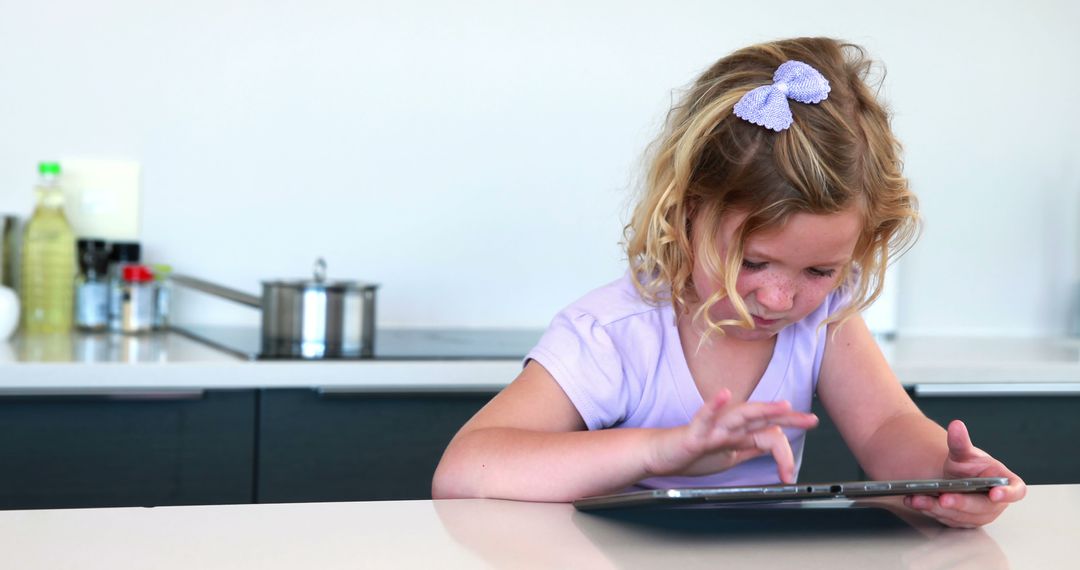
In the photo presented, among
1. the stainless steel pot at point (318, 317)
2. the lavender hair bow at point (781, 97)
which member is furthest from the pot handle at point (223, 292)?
the lavender hair bow at point (781, 97)

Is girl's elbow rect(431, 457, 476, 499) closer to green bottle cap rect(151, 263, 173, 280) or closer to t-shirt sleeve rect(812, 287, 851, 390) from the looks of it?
t-shirt sleeve rect(812, 287, 851, 390)

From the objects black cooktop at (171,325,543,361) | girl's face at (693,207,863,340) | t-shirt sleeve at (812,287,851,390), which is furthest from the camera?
black cooktop at (171,325,543,361)

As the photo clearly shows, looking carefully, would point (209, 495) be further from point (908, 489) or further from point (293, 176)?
point (908, 489)

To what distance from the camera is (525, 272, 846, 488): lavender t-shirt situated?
1203mm

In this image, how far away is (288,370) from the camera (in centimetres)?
164

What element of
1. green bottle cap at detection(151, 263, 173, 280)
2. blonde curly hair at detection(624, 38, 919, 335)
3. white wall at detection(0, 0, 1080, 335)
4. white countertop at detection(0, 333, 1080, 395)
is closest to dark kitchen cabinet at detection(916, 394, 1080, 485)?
white countertop at detection(0, 333, 1080, 395)

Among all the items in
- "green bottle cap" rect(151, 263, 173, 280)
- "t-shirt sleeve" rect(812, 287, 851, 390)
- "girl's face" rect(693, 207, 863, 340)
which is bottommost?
"green bottle cap" rect(151, 263, 173, 280)

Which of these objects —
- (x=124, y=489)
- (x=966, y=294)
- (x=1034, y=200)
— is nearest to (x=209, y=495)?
(x=124, y=489)

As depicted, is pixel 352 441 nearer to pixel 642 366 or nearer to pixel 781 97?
pixel 642 366

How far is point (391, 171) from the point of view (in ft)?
7.23

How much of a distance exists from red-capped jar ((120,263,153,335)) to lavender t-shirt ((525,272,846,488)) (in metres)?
0.99

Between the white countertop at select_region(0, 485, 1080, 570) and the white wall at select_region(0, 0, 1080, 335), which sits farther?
the white wall at select_region(0, 0, 1080, 335)

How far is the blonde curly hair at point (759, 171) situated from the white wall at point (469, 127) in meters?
0.95

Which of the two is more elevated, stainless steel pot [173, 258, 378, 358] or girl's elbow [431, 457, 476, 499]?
stainless steel pot [173, 258, 378, 358]
